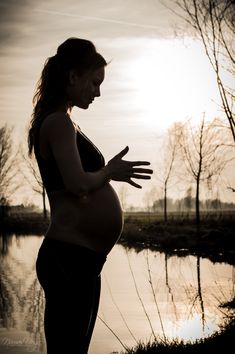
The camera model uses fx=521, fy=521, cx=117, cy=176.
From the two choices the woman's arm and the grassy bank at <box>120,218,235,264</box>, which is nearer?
the woman's arm

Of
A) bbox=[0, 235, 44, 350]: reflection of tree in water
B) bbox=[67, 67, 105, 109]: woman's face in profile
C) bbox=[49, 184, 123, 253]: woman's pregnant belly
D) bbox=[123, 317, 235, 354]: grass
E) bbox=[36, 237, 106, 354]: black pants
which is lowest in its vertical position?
bbox=[0, 235, 44, 350]: reflection of tree in water

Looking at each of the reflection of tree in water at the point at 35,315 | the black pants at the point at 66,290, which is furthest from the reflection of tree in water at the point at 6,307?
the black pants at the point at 66,290

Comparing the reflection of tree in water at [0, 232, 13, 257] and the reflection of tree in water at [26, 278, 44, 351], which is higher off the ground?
the reflection of tree in water at [26, 278, 44, 351]

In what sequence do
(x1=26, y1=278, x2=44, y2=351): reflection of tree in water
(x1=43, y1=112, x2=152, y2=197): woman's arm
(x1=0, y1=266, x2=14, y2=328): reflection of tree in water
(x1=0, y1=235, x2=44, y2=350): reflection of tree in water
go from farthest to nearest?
(x1=0, y1=266, x2=14, y2=328): reflection of tree in water
(x1=0, y1=235, x2=44, y2=350): reflection of tree in water
(x1=26, y1=278, x2=44, y2=351): reflection of tree in water
(x1=43, y1=112, x2=152, y2=197): woman's arm

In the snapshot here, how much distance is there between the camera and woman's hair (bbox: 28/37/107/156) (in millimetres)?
1863

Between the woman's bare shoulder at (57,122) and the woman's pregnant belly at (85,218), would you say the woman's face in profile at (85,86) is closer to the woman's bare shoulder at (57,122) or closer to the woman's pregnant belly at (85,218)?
the woman's bare shoulder at (57,122)

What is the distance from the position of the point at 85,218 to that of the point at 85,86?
18.9 inches

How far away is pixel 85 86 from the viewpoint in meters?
1.89

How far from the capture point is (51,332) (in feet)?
5.88

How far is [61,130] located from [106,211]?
37 centimetres

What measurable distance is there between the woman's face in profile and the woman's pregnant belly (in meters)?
0.34

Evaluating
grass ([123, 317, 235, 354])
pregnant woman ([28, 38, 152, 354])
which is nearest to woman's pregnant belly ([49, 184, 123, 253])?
pregnant woman ([28, 38, 152, 354])

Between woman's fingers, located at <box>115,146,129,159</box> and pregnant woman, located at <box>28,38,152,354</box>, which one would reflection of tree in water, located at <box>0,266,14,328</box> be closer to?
pregnant woman, located at <box>28,38,152,354</box>

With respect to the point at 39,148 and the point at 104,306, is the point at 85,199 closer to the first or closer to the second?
the point at 39,148
